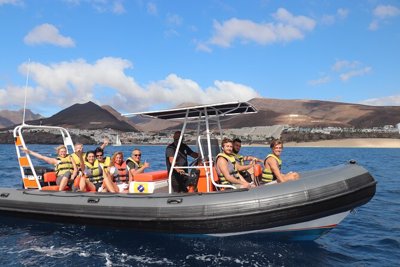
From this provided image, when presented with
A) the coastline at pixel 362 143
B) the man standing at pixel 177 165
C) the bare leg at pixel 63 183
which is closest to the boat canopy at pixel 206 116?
the man standing at pixel 177 165

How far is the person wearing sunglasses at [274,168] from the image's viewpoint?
652 centimetres

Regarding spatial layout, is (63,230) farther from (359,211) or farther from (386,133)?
(386,133)

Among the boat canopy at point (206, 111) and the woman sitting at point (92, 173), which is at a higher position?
the boat canopy at point (206, 111)

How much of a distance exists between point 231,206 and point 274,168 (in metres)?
1.15

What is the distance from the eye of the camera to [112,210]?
261 inches

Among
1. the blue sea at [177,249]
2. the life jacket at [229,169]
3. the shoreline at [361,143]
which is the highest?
the life jacket at [229,169]

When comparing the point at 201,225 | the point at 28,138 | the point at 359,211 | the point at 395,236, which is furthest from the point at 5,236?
the point at 28,138

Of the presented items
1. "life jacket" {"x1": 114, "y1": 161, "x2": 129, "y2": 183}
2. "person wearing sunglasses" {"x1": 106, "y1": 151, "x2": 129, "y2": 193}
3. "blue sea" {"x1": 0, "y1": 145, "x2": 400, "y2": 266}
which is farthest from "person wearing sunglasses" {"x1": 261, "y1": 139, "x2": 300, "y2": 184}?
"life jacket" {"x1": 114, "y1": 161, "x2": 129, "y2": 183}

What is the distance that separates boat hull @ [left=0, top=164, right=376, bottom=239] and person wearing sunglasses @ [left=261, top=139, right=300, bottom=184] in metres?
0.47

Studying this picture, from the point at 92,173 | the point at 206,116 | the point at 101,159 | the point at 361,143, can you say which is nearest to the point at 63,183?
the point at 92,173

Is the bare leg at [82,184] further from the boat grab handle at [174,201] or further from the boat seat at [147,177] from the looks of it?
the boat grab handle at [174,201]

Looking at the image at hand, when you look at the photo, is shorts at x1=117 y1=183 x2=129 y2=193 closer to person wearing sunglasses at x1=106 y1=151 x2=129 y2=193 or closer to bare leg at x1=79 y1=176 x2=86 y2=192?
person wearing sunglasses at x1=106 y1=151 x2=129 y2=193

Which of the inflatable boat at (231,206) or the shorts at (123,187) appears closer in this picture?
the inflatable boat at (231,206)

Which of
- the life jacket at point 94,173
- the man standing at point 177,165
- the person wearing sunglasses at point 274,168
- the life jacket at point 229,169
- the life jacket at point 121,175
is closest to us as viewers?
the person wearing sunglasses at point 274,168
